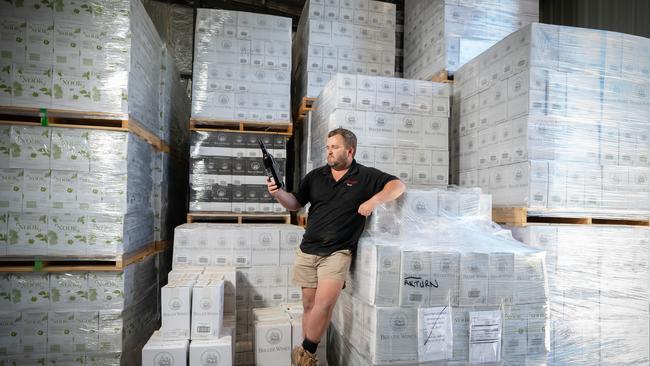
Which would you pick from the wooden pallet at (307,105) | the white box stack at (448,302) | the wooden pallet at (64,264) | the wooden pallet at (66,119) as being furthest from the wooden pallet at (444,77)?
the wooden pallet at (64,264)

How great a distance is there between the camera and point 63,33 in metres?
3.55

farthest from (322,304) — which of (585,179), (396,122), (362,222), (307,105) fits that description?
(307,105)

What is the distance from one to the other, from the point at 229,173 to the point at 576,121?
3855mm

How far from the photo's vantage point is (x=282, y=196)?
11.6 feet

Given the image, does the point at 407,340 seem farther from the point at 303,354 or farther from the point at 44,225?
the point at 44,225

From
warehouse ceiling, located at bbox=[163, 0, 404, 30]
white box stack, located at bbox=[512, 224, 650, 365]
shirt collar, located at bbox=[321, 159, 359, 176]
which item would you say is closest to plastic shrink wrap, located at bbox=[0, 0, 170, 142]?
shirt collar, located at bbox=[321, 159, 359, 176]

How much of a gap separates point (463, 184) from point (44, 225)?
417cm

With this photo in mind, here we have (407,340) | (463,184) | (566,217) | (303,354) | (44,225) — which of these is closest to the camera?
(407,340)

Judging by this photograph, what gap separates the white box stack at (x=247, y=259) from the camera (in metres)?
4.46

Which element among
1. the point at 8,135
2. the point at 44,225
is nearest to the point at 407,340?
the point at 44,225

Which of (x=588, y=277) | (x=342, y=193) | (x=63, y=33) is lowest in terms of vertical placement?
(x=588, y=277)

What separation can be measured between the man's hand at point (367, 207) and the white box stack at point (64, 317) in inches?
88.5

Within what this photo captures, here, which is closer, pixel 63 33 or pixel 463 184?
pixel 63 33

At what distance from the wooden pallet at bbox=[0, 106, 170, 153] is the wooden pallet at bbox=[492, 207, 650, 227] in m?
3.56
